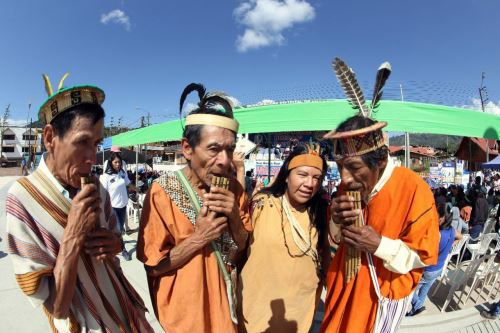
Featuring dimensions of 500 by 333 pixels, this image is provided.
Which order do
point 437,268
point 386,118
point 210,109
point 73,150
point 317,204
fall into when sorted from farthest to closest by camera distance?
1. point 437,268
2. point 386,118
3. point 317,204
4. point 210,109
5. point 73,150

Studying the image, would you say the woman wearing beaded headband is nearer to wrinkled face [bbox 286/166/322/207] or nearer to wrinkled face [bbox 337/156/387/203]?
wrinkled face [bbox 286/166/322/207]

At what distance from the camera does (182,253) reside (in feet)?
4.90

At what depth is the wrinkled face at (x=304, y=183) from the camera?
7.24 feet

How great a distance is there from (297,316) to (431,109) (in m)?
3.18

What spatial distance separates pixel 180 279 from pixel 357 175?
1.06m

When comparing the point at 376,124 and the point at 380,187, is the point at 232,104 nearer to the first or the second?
the point at 376,124

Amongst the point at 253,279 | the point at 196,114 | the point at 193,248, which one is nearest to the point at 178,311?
the point at 193,248

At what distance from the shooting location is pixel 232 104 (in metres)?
1.84

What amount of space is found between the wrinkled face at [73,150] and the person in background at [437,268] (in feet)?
14.2

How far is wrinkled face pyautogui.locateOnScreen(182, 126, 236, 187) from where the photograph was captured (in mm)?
1600

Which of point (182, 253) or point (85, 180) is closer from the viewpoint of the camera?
point (85, 180)

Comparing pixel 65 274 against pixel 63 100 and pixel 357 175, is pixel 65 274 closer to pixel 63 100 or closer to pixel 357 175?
pixel 63 100

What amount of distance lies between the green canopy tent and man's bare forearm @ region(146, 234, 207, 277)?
274 centimetres

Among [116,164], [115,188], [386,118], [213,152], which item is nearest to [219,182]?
[213,152]
